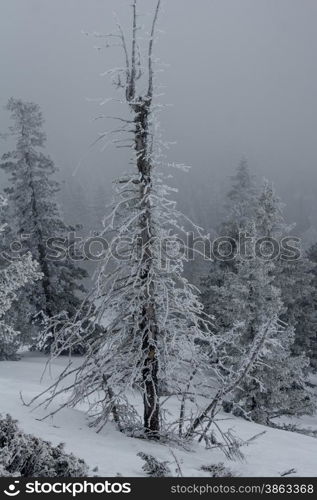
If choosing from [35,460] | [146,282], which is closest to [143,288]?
[146,282]

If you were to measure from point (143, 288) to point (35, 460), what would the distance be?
345 centimetres

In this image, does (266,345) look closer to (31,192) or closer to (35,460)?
(35,460)

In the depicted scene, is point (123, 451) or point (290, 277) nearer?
point (123, 451)

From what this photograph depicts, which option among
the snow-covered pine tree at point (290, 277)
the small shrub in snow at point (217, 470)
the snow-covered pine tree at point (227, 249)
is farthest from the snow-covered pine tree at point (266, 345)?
the small shrub in snow at point (217, 470)

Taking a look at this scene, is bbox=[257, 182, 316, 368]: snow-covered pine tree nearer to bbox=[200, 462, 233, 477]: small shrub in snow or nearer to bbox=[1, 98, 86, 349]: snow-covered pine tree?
bbox=[1, 98, 86, 349]: snow-covered pine tree

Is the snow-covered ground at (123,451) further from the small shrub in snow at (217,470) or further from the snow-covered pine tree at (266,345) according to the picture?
the snow-covered pine tree at (266,345)

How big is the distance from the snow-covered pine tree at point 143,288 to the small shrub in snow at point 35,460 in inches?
63.7

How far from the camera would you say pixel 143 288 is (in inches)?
354

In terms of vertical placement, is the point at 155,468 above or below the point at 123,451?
above

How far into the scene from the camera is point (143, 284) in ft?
30.9

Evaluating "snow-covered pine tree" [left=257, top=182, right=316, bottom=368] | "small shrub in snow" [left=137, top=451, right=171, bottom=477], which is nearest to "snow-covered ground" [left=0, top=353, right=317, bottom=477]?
"small shrub in snow" [left=137, top=451, right=171, bottom=477]

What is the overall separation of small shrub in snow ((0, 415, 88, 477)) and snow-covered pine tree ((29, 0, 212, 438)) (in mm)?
1618
